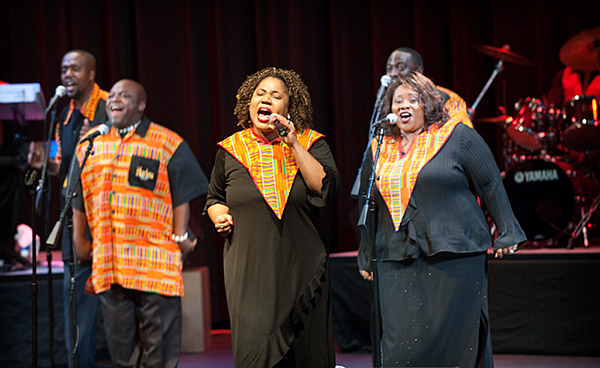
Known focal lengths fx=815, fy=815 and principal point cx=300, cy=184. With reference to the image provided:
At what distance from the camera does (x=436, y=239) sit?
3830 millimetres

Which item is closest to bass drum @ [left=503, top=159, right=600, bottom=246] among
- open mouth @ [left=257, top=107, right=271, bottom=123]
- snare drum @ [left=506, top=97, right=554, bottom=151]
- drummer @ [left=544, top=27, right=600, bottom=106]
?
snare drum @ [left=506, top=97, right=554, bottom=151]

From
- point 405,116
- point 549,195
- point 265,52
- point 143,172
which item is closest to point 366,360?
point 549,195

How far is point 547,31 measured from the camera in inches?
293

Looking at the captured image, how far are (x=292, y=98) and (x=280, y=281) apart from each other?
0.83m

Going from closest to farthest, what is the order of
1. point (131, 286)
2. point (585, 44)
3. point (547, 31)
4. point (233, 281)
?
1. point (233, 281)
2. point (131, 286)
3. point (585, 44)
4. point (547, 31)

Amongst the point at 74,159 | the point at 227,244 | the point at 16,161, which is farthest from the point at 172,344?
the point at 16,161

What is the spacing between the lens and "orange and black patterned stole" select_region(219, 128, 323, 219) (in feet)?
11.3

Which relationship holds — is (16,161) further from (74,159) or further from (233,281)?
(233,281)

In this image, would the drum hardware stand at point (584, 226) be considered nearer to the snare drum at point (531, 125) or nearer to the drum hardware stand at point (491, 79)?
the snare drum at point (531, 125)

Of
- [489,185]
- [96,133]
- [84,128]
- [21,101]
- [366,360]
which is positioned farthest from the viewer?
[21,101]

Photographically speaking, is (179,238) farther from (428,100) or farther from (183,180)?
(428,100)

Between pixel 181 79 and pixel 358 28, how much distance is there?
1727 mm

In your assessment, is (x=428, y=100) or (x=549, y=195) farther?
(x=549, y=195)

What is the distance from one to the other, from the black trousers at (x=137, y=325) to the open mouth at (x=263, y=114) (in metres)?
1.72
